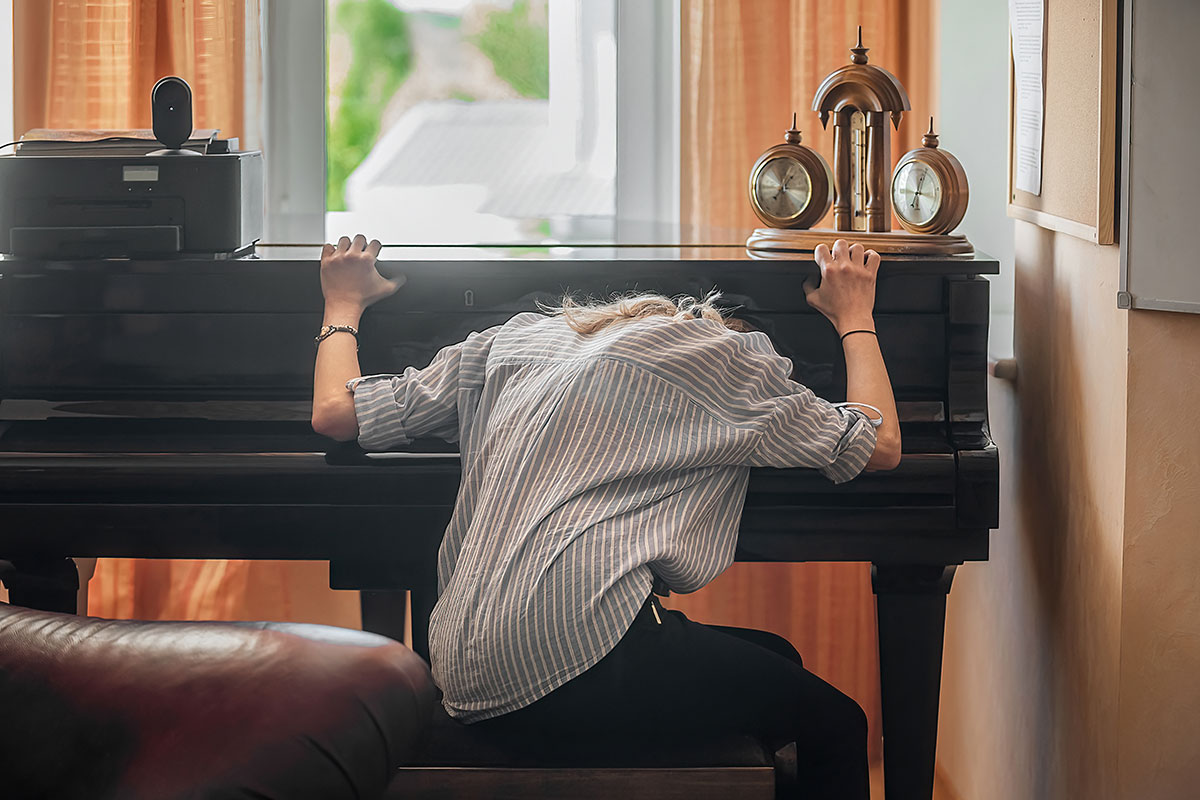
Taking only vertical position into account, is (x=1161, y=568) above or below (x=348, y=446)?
below

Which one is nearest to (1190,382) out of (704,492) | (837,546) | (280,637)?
(837,546)

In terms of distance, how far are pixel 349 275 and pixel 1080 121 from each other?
97 cm

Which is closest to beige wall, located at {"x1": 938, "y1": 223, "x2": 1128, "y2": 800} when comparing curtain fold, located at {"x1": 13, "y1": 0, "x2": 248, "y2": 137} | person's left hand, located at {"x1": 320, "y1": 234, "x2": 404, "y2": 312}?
person's left hand, located at {"x1": 320, "y1": 234, "x2": 404, "y2": 312}

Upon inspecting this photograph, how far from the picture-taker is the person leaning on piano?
1201 mm

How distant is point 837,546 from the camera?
1.55 metres

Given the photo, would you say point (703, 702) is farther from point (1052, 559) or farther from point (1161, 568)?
point (1052, 559)

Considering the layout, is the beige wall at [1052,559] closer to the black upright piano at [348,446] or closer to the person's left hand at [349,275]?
the black upright piano at [348,446]

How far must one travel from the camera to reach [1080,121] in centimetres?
159

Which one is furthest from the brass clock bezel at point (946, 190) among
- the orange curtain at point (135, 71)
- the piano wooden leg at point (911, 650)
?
the orange curtain at point (135, 71)

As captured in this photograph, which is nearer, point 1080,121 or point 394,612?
point 1080,121

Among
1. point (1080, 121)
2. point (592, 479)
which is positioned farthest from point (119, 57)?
point (1080, 121)

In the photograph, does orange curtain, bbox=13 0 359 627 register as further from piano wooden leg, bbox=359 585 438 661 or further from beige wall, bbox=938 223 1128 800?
beige wall, bbox=938 223 1128 800

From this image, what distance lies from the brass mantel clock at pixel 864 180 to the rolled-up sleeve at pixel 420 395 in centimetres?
55

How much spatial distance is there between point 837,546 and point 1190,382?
1.49 ft
